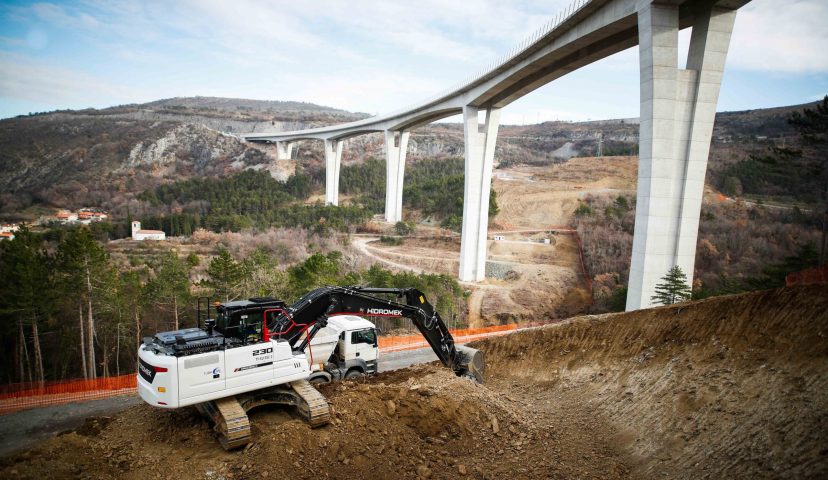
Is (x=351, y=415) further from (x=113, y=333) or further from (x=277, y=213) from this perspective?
(x=277, y=213)

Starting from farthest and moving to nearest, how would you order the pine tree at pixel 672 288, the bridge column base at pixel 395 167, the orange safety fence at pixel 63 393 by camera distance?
the bridge column base at pixel 395 167 → the pine tree at pixel 672 288 → the orange safety fence at pixel 63 393

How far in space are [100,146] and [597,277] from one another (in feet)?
331

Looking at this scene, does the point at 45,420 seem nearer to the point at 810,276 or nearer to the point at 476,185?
the point at 810,276

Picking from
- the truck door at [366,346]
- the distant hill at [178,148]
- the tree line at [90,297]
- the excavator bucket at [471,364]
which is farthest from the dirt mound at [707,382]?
the distant hill at [178,148]

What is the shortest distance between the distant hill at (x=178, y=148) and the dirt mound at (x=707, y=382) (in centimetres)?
5761

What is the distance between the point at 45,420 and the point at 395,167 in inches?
2132

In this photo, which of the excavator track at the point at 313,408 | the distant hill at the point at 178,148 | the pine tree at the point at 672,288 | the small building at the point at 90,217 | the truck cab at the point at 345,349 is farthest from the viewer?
the distant hill at the point at 178,148

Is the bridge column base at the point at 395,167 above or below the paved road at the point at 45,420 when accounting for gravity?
above

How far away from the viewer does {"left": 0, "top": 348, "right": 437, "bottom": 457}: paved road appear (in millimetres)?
12727

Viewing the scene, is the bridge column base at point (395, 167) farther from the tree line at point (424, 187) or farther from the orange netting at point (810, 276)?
the orange netting at point (810, 276)

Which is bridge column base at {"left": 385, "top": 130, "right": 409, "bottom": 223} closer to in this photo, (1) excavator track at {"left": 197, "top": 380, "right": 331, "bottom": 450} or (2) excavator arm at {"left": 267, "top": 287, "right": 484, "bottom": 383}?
(2) excavator arm at {"left": 267, "top": 287, "right": 484, "bottom": 383}

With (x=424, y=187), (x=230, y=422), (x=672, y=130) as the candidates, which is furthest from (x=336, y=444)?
(x=424, y=187)

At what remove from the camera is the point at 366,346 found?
606 inches

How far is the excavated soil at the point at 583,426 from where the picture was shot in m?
8.30
